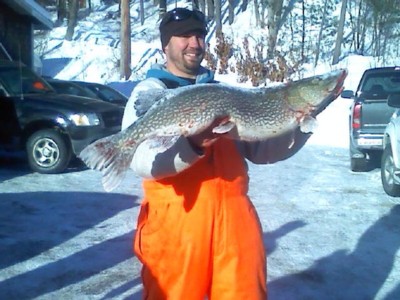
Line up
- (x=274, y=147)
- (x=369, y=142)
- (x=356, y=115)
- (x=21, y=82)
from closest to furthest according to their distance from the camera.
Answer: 1. (x=274, y=147)
2. (x=369, y=142)
3. (x=356, y=115)
4. (x=21, y=82)

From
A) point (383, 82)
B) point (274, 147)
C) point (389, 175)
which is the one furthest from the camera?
point (383, 82)

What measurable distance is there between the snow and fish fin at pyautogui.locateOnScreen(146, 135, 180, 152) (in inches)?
29.5

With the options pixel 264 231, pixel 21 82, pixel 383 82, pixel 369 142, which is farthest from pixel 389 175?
pixel 21 82

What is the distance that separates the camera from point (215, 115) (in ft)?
9.67

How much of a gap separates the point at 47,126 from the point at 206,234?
8.47 m

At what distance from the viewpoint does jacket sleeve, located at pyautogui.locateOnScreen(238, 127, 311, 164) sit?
3186mm

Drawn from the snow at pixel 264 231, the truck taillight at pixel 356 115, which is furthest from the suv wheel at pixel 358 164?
the truck taillight at pixel 356 115

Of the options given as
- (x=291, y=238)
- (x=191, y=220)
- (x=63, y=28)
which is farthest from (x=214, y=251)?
(x=63, y=28)

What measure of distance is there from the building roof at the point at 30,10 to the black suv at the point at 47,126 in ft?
22.5

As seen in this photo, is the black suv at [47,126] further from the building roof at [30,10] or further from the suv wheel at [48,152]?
the building roof at [30,10]

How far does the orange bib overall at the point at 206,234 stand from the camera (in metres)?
3.07

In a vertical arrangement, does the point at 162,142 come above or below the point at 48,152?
above

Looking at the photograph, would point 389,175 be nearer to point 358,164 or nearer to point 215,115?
point 358,164

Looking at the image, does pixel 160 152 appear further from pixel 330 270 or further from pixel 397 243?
pixel 397 243
